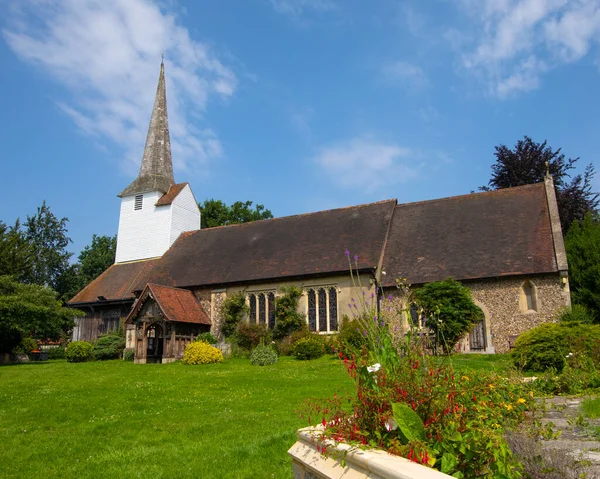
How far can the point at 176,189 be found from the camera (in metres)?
33.0

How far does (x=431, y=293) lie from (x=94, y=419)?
42.6 feet

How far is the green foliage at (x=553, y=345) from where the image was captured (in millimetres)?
10617

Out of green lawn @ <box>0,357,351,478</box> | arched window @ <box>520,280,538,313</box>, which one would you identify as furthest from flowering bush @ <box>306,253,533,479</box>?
arched window @ <box>520,280,538,313</box>

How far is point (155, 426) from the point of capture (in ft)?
26.3

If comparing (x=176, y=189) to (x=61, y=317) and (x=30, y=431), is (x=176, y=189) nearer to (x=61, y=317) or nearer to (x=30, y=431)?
(x=61, y=317)

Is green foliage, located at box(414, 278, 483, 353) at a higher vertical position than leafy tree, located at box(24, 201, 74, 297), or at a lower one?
lower

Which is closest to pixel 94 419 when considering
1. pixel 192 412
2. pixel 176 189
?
pixel 192 412

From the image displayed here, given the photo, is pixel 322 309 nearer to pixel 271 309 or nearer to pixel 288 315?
pixel 288 315

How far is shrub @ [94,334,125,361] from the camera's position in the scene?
25.6 metres

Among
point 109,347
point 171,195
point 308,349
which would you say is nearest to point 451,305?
point 308,349

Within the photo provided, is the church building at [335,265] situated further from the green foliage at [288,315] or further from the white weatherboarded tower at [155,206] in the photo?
the green foliage at [288,315]

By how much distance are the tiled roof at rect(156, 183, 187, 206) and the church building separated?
Answer: 94 millimetres

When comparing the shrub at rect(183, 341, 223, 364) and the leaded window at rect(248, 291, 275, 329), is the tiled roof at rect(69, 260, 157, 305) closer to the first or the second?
the leaded window at rect(248, 291, 275, 329)

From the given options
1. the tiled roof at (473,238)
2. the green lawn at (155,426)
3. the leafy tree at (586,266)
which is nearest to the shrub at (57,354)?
→ the green lawn at (155,426)
